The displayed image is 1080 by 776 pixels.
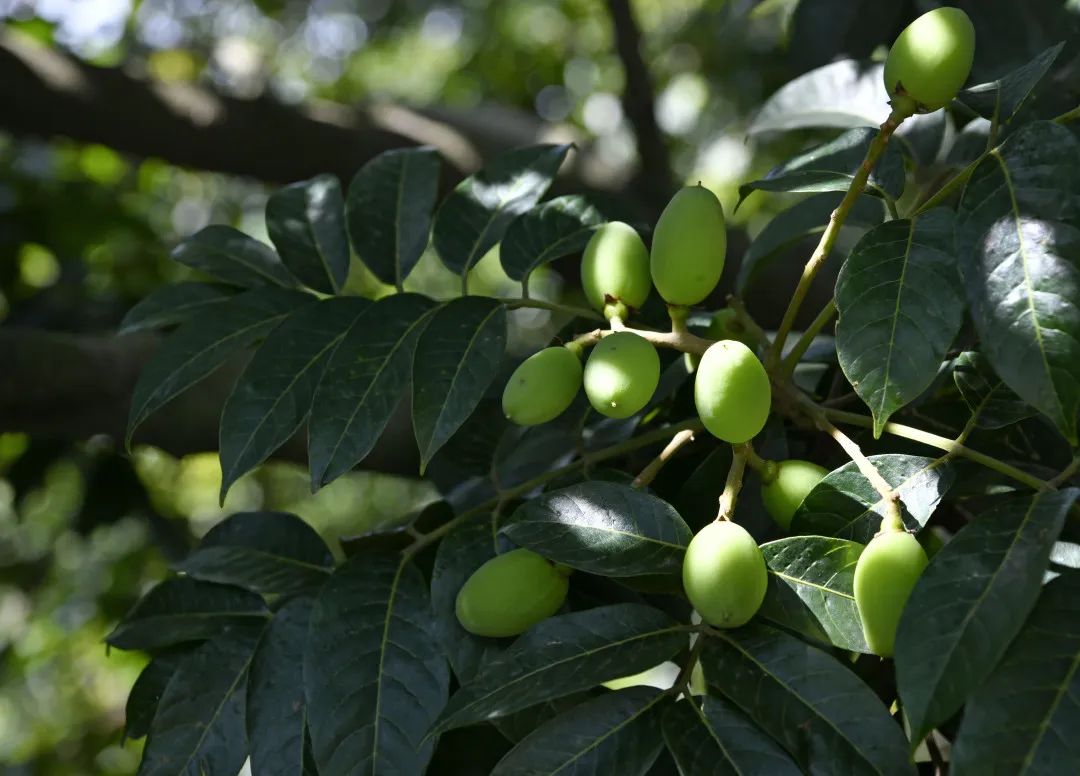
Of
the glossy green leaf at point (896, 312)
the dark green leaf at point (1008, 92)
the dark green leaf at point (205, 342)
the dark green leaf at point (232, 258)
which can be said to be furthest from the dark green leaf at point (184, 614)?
the dark green leaf at point (1008, 92)

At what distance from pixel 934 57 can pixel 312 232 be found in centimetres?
53

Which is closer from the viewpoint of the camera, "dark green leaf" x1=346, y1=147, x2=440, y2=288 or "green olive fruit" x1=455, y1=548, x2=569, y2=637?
"green olive fruit" x1=455, y1=548, x2=569, y2=637

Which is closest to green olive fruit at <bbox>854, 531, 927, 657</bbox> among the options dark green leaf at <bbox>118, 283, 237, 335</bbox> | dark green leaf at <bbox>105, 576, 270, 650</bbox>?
dark green leaf at <bbox>105, 576, 270, 650</bbox>

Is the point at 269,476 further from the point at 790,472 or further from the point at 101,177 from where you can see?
the point at 790,472

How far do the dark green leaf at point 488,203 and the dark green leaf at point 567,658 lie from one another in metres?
0.35

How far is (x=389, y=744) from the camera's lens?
0.63 metres

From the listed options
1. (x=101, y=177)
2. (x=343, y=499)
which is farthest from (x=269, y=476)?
(x=343, y=499)

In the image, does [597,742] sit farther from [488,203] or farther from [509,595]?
[488,203]

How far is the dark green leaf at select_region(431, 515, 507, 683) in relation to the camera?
676 mm

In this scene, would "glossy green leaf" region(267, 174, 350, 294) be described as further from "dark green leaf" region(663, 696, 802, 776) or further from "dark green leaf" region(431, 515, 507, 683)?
"dark green leaf" region(663, 696, 802, 776)

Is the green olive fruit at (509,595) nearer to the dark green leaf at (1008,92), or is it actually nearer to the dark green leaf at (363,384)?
the dark green leaf at (363,384)

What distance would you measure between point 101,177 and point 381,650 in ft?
8.04

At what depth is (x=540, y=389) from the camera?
0.69 m

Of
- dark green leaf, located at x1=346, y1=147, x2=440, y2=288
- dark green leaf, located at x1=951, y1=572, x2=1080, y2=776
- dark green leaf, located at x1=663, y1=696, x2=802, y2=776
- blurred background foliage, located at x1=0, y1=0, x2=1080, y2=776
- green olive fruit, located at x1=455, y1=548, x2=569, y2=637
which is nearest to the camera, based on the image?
dark green leaf, located at x1=951, y1=572, x2=1080, y2=776
